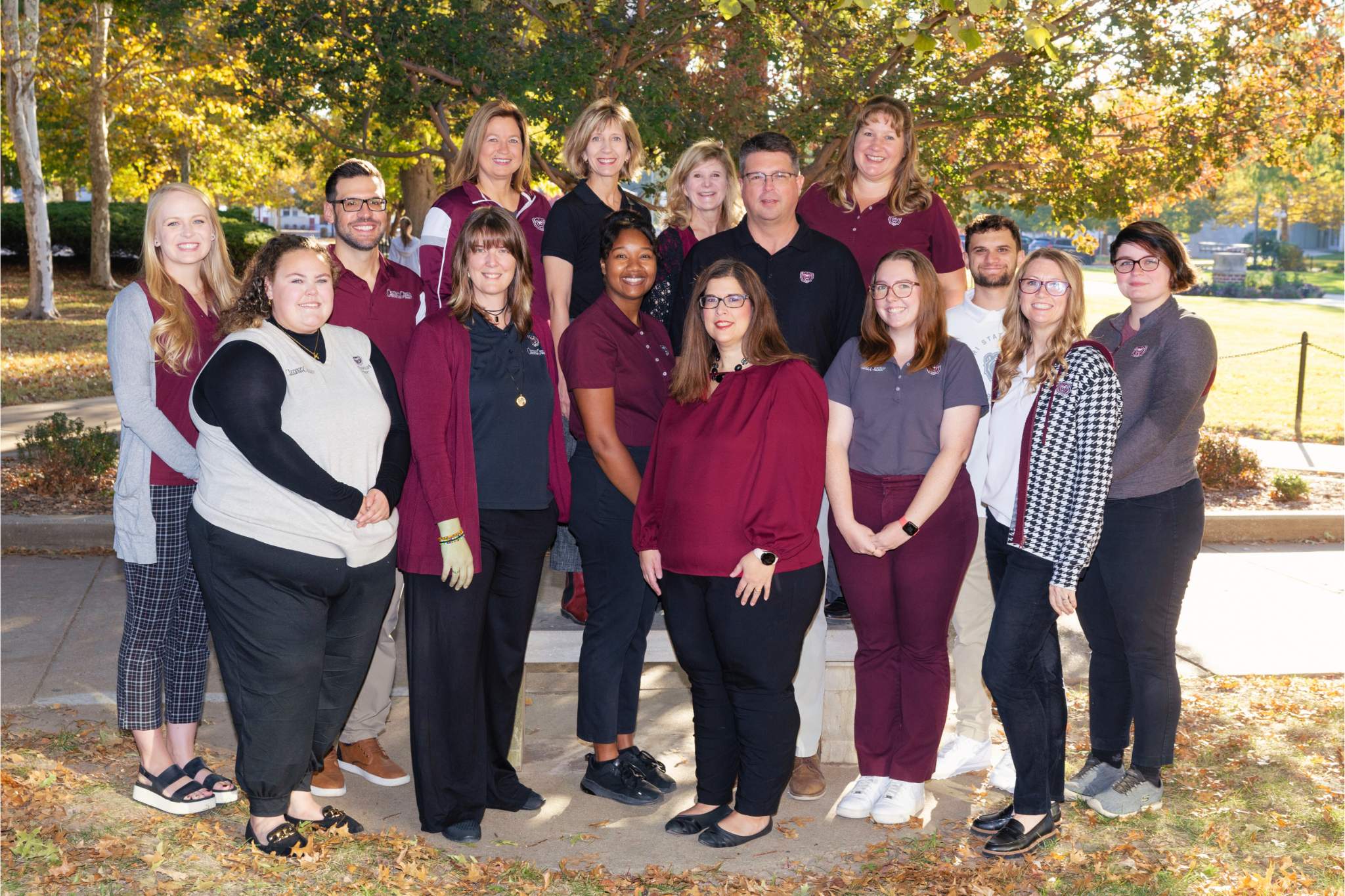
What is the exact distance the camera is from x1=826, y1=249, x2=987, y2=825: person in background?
4.29 m

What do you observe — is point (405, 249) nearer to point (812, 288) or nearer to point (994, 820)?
point (812, 288)

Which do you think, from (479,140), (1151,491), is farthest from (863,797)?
(479,140)

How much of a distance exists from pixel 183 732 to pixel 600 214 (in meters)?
2.71

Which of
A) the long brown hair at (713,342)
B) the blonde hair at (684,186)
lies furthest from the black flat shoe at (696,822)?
the blonde hair at (684,186)

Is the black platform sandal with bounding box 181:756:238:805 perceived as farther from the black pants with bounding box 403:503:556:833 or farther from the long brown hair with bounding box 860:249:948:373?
the long brown hair with bounding box 860:249:948:373

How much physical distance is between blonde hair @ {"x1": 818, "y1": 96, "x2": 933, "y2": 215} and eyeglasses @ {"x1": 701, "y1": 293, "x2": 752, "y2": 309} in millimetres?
1260

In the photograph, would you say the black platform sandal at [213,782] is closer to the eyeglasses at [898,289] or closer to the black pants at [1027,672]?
the black pants at [1027,672]

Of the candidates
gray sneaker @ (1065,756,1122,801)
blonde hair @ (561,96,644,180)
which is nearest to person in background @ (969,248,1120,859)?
gray sneaker @ (1065,756,1122,801)

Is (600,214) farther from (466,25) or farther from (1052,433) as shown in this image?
(466,25)

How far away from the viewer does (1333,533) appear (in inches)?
357

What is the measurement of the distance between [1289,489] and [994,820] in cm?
633

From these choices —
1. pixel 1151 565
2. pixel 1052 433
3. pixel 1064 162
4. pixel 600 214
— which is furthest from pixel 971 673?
pixel 1064 162

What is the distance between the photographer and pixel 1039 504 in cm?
418

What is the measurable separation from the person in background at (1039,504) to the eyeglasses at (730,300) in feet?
3.58
